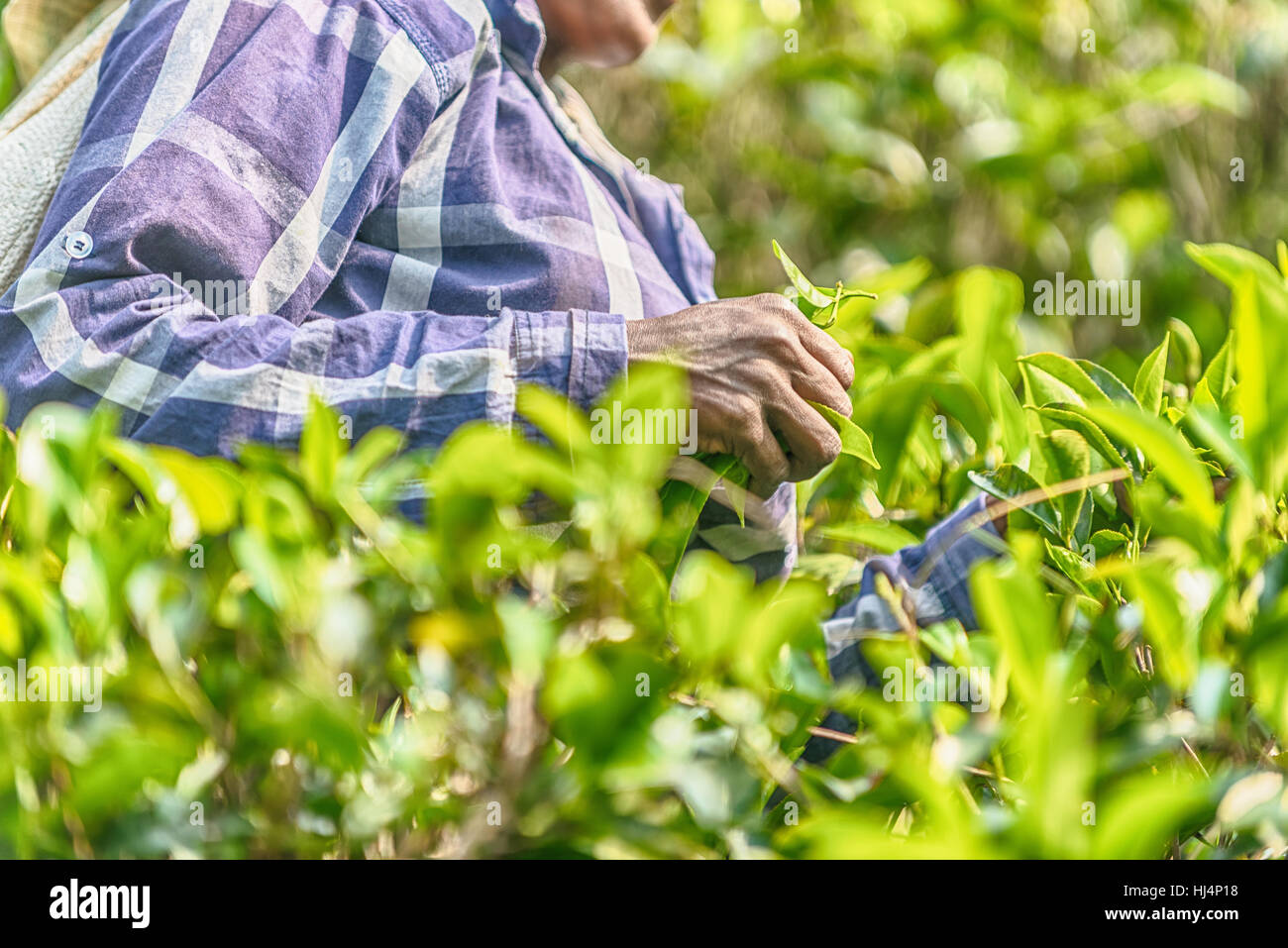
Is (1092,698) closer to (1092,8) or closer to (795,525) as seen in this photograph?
(795,525)

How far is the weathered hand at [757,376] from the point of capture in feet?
2.94

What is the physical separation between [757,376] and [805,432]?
0.05m

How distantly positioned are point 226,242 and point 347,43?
8.8 inches

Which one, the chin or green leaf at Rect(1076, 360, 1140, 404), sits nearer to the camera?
green leaf at Rect(1076, 360, 1140, 404)

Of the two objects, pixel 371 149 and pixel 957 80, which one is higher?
pixel 957 80

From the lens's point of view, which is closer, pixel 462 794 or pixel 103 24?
pixel 462 794

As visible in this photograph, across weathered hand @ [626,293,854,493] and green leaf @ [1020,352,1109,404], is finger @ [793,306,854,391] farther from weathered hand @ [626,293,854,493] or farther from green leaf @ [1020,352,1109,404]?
green leaf @ [1020,352,1109,404]

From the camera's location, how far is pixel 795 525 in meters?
1.12

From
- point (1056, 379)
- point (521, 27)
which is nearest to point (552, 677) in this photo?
point (1056, 379)

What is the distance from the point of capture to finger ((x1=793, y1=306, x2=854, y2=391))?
941mm

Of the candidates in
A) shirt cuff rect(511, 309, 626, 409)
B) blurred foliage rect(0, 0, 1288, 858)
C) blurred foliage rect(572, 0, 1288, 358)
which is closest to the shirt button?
blurred foliage rect(0, 0, 1288, 858)

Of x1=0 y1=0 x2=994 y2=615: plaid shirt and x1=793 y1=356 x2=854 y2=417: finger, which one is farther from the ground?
x1=0 y1=0 x2=994 y2=615: plaid shirt

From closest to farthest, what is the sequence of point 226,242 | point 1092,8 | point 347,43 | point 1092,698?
point 1092,698 → point 226,242 → point 347,43 → point 1092,8
